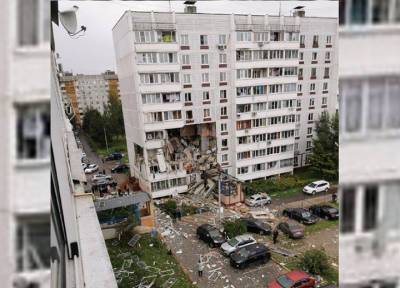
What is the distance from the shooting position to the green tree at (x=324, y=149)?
46.8 inches

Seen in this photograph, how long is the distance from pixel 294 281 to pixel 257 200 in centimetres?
38

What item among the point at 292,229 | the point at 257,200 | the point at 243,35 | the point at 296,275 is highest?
the point at 243,35

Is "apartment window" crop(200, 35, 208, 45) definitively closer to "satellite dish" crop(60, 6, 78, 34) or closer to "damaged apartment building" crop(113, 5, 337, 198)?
"damaged apartment building" crop(113, 5, 337, 198)

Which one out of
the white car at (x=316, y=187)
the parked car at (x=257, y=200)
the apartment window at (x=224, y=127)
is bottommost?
the parked car at (x=257, y=200)

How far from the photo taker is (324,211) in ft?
4.79

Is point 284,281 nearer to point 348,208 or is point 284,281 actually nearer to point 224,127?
point 348,208

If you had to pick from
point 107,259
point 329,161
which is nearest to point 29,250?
point 107,259

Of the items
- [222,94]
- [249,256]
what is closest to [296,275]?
[249,256]

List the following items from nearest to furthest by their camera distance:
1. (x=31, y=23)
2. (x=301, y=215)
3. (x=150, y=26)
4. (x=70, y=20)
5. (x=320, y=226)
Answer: (x=31, y=23), (x=70, y=20), (x=150, y=26), (x=320, y=226), (x=301, y=215)

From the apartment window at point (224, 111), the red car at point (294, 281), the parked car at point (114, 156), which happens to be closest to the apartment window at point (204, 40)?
the apartment window at point (224, 111)

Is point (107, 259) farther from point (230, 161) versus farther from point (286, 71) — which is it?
point (286, 71)

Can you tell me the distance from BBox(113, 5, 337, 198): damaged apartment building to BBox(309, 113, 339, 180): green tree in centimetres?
5

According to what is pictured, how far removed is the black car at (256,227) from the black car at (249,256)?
2.4 inches

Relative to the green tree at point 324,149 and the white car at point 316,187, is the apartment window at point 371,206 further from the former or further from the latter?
the white car at point 316,187
